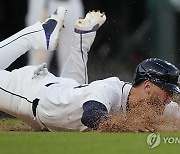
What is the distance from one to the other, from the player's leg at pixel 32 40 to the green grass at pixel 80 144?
4.72ft

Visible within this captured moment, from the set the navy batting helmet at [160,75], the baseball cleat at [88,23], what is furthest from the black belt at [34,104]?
the baseball cleat at [88,23]

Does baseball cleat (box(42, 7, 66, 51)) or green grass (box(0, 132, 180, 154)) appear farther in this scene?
baseball cleat (box(42, 7, 66, 51))

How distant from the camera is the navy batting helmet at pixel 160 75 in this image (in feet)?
18.2

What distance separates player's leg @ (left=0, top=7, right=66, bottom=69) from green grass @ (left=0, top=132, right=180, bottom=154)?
1.44m

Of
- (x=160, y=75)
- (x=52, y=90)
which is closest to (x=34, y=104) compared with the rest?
(x=52, y=90)

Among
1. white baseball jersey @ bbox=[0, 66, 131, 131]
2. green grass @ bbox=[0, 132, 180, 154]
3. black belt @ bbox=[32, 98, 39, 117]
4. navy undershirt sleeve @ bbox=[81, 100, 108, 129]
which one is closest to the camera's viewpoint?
green grass @ bbox=[0, 132, 180, 154]

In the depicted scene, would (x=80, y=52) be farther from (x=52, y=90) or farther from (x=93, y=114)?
(x=93, y=114)

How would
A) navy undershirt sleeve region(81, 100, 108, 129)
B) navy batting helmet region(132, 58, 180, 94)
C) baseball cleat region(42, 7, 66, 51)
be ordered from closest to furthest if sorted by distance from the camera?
navy undershirt sleeve region(81, 100, 108, 129) < navy batting helmet region(132, 58, 180, 94) < baseball cleat region(42, 7, 66, 51)

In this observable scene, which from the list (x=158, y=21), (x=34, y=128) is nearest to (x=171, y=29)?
(x=158, y=21)

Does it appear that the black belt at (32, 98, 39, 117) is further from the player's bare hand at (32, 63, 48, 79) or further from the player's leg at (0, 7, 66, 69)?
the player's leg at (0, 7, 66, 69)

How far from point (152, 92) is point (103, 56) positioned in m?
3.20

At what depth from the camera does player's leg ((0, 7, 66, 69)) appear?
6534 millimetres

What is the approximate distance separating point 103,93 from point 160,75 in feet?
1.74

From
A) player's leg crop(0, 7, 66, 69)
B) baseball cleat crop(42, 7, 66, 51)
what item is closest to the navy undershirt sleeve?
player's leg crop(0, 7, 66, 69)
